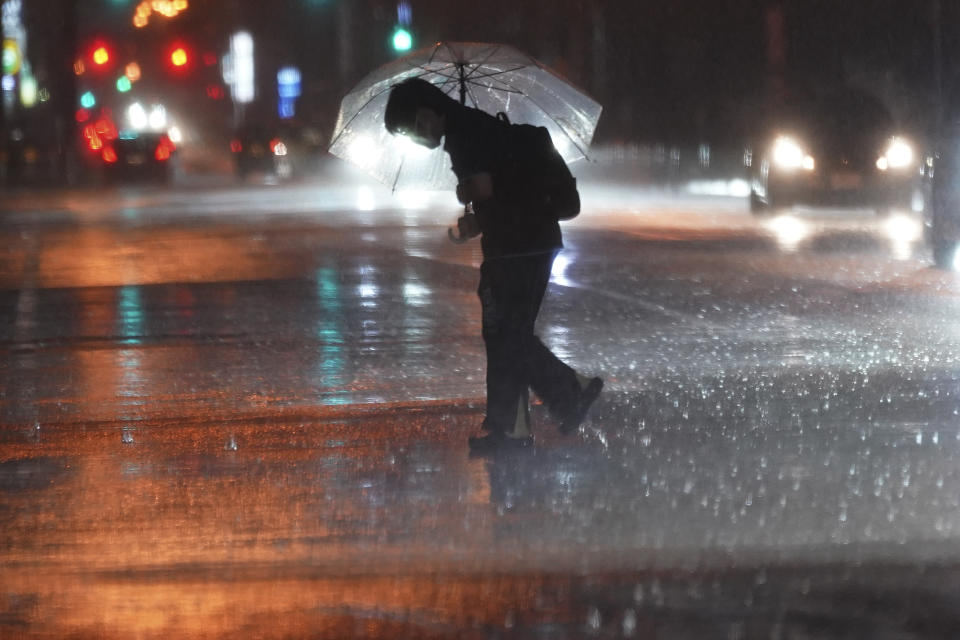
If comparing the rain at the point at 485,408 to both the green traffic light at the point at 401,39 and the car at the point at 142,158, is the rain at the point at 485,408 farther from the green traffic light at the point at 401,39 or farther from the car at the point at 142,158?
the car at the point at 142,158

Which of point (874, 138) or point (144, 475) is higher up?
point (874, 138)

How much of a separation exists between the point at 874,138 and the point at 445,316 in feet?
36.6

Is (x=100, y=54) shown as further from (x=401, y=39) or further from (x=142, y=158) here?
(x=401, y=39)

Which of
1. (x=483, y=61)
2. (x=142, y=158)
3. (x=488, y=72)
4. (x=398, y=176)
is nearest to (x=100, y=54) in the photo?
(x=142, y=158)

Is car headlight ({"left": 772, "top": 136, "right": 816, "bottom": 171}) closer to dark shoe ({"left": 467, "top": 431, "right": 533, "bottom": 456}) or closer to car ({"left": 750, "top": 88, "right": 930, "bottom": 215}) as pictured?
car ({"left": 750, "top": 88, "right": 930, "bottom": 215})

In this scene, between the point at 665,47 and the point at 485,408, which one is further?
the point at 665,47

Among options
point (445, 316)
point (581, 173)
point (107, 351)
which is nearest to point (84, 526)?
point (107, 351)

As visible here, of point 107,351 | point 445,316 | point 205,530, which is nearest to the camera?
point 205,530

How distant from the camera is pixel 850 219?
22.2 m

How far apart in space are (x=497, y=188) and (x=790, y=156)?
612 inches

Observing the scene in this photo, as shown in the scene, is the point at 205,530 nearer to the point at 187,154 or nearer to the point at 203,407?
the point at 203,407

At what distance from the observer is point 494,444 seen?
7191mm

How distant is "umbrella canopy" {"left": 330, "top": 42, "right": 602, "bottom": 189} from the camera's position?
776 centimetres

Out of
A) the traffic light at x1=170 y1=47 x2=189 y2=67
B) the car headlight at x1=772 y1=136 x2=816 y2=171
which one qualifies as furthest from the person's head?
the traffic light at x1=170 y1=47 x2=189 y2=67
